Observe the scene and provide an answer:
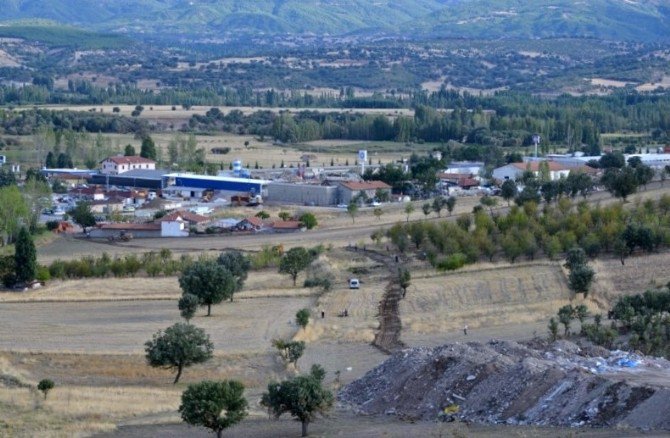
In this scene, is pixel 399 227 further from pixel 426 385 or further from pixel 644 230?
pixel 426 385

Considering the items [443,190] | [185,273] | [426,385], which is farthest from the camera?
[443,190]

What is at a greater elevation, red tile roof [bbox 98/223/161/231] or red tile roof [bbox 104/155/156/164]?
red tile roof [bbox 104/155/156/164]

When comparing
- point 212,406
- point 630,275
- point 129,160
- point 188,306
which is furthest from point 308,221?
point 212,406

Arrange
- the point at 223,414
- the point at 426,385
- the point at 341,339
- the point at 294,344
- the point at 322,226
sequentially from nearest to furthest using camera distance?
the point at 223,414, the point at 426,385, the point at 294,344, the point at 341,339, the point at 322,226

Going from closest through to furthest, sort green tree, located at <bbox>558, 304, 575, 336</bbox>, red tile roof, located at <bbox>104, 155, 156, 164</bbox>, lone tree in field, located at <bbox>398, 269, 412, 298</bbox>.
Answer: green tree, located at <bbox>558, 304, 575, 336</bbox>, lone tree in field, located at <bbox>398, 269, 412, 298</bbox>, red tile roof, located at <bbox>104, 155, 156, 164</bbox>

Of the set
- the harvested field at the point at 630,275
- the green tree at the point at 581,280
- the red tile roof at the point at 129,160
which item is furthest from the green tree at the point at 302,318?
the red tile roof at the point at 129,160

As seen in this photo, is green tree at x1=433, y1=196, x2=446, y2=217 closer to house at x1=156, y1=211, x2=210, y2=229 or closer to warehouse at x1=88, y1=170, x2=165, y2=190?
house at x1=156, y1=211, x2=210, y2=229

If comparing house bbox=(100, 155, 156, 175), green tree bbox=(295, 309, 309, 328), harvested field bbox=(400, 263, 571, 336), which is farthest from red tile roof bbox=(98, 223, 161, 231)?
green tree bbox=(295, 309, 309, 328)

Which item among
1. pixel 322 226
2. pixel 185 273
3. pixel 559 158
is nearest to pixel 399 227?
pixel 322 226
